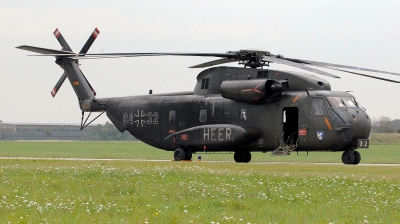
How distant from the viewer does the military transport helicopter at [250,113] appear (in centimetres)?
3284

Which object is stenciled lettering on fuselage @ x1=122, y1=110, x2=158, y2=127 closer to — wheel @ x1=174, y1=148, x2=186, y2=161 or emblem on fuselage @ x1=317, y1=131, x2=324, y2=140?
wheel @ x1=174, y1=148, x2=186, y2=161

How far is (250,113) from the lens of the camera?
3528 centimetres

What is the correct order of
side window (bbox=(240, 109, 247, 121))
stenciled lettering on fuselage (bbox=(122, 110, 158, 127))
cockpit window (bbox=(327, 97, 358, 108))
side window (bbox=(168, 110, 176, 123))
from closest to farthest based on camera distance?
cockpit window (bbox=(327, 97, 358, 108))
side window (bbox=(240, 109, 247, 121))
side window (bbox=(168, 110, 176, 123))
stenciled lettering on fuselage (bbox=(122, 110, 158, 127))

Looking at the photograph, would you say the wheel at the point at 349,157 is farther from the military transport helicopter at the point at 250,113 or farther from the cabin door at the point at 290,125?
the cabin door at the point at 290,125

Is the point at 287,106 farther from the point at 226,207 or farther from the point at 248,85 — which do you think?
the point at 226,207

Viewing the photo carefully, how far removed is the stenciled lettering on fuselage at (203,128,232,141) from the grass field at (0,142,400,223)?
26.8 ft

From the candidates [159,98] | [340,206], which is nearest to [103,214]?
[340,206]

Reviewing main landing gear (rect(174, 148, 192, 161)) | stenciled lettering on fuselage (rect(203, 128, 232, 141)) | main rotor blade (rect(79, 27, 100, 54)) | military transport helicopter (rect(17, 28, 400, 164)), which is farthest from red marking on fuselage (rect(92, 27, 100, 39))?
stenciled lettering on fuselage (rect(203, 128, 232, 141))

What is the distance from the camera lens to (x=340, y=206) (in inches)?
684

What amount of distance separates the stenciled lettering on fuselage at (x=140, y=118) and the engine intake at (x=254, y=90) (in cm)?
562

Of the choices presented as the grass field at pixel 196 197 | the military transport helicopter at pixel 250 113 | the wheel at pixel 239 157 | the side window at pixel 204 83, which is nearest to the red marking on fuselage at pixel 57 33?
the military transport helicopter at pixel 250 113

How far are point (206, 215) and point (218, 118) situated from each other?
67.7ft

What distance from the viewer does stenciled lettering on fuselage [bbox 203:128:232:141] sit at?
3519 centimetres

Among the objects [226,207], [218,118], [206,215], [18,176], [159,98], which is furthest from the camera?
[159,98]
